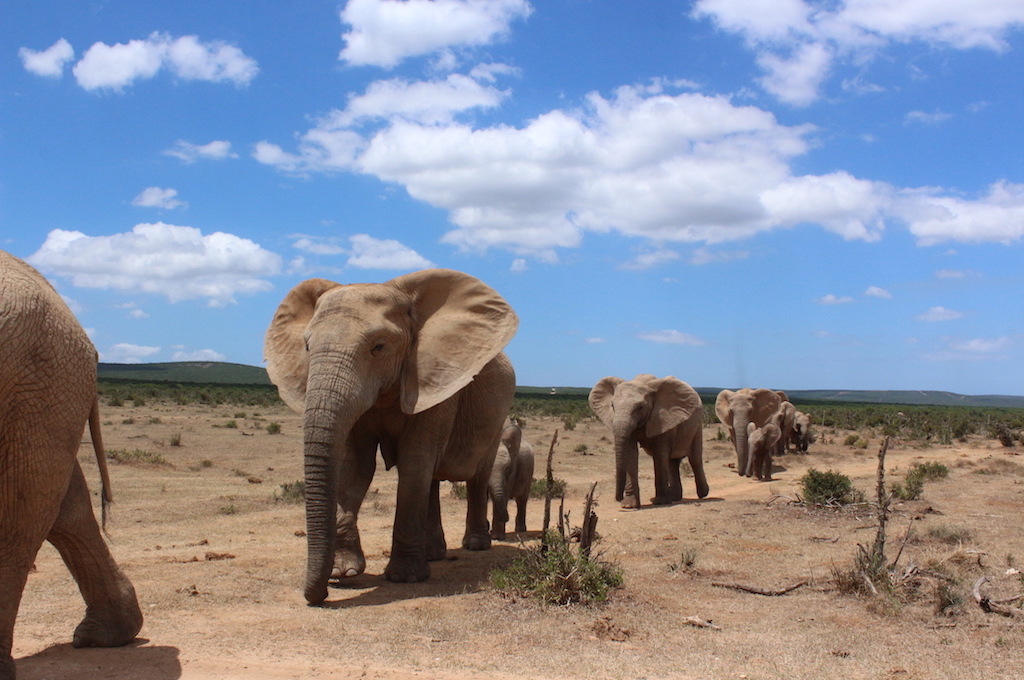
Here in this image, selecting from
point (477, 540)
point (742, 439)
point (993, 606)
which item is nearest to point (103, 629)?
point (477, 540)

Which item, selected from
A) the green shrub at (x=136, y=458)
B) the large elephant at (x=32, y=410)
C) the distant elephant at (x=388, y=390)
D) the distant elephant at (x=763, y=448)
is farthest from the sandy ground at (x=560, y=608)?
the distant elephant at (x=763, y=448)

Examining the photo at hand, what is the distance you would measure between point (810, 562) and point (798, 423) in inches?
846

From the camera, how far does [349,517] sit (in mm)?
7938

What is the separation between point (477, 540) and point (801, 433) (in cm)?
2180

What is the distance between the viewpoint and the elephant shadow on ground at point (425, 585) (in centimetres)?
724

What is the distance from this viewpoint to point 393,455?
27.6ft

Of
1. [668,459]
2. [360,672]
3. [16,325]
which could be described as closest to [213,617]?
[360,672]

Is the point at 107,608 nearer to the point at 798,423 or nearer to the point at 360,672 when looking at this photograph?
the point at 360,672

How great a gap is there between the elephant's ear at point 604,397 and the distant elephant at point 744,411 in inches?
252

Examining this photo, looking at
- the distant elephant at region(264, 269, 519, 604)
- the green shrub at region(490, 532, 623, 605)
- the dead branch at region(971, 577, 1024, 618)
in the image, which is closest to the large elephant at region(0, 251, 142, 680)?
the distant elephant at region(264, 269, 519, 604)

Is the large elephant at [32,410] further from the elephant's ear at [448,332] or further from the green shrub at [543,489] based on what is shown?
the green shrub at [543,489]

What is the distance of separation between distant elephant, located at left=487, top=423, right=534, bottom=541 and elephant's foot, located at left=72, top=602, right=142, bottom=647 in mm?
5814

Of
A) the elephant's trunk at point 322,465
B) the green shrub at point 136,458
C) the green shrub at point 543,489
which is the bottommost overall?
the green shrub at point 543,489

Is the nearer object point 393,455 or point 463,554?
point 393,455
